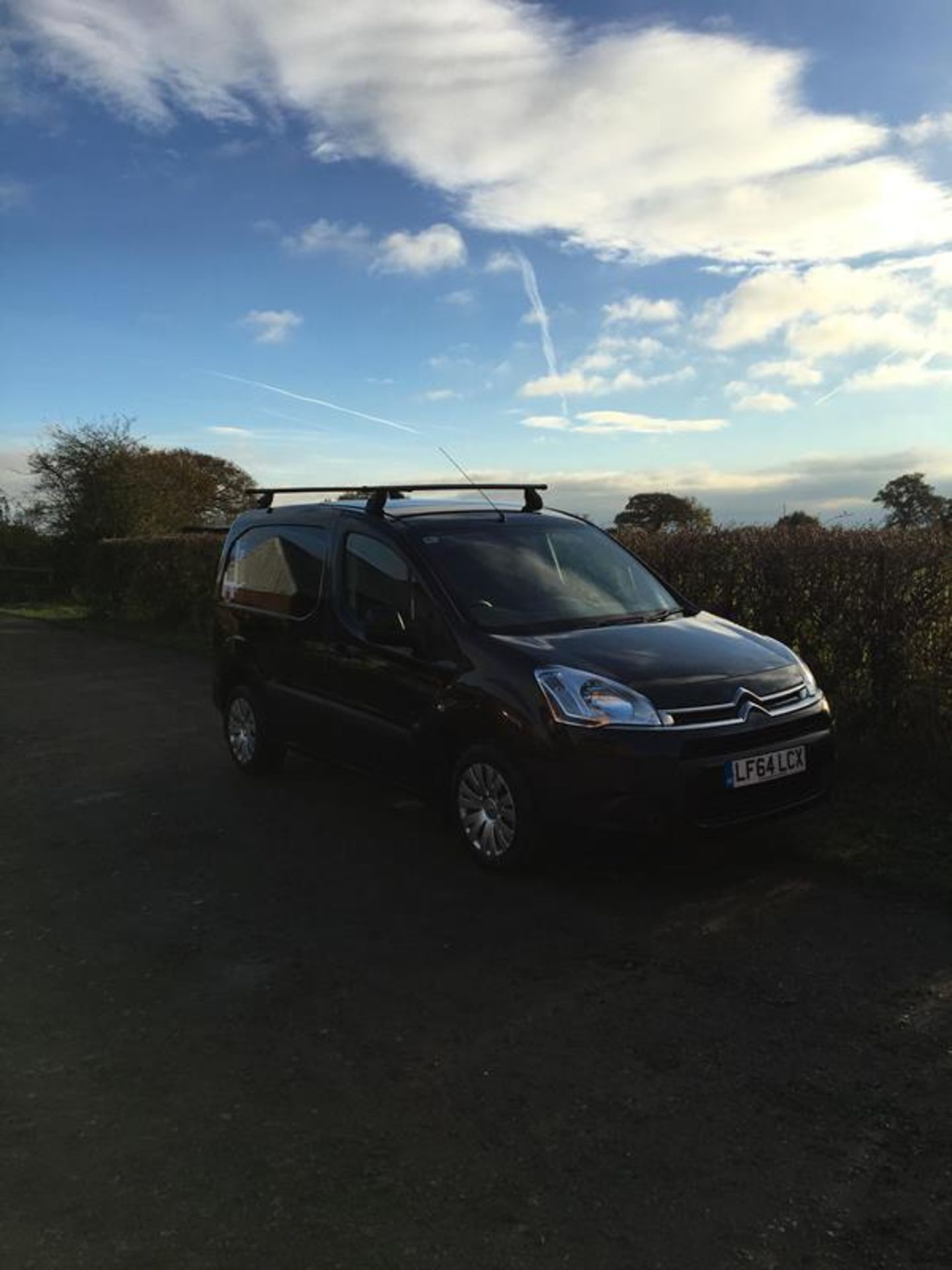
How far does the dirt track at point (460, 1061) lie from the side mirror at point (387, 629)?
1.17 meters

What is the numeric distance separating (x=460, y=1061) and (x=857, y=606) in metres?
4.86

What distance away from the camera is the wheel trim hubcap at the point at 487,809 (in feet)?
16.3

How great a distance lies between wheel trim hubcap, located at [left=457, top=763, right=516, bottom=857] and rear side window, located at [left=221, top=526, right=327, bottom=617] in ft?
6.21

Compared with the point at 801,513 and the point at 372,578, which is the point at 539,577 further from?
the point at 801,513

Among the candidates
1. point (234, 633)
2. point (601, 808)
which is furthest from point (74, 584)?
point (601, 808)

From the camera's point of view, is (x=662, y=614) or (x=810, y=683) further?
(x=662, y=614)

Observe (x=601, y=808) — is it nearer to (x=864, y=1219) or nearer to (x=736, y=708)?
(x=736, y=708)

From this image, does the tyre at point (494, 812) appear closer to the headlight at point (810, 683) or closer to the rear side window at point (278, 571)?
the headlight at point (810, 683)

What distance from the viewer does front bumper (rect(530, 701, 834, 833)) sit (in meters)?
4.55

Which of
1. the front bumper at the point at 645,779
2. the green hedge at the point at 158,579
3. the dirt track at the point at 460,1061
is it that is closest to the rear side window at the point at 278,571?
the dirt track at the point at 460,1061

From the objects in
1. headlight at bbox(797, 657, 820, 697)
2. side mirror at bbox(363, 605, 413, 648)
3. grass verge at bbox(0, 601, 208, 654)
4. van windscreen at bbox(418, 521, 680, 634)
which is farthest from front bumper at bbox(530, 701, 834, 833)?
grass verge at bbox(0, 601, 208, 654)

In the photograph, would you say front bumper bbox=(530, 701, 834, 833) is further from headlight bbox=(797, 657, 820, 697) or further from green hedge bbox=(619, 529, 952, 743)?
green hedge bbox=(619, 529, 952, 743)

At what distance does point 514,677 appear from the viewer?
492cm

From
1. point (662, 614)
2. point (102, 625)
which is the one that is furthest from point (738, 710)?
point (102, 625)
